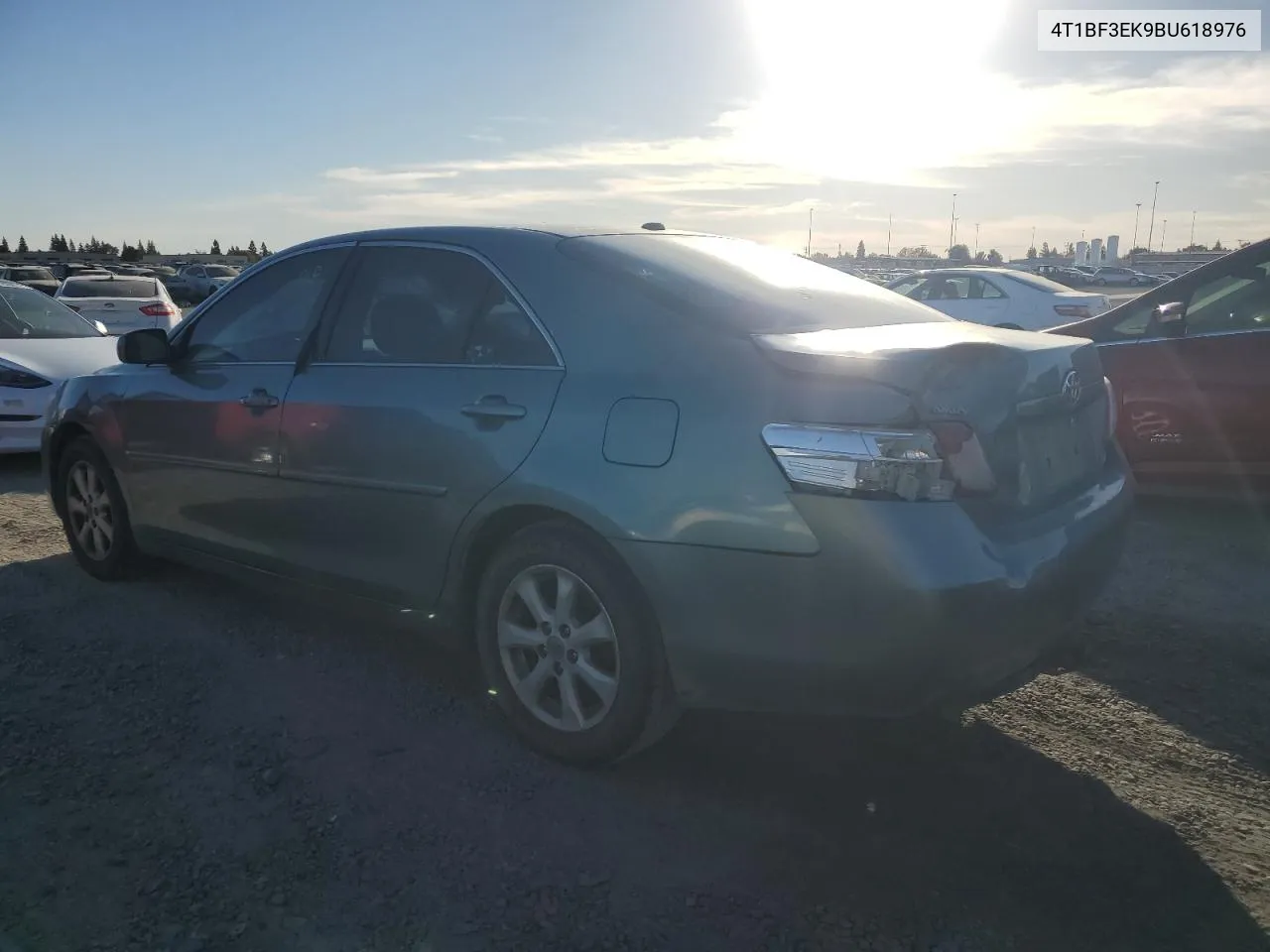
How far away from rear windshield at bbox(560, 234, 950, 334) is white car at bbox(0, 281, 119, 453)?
5.42 meters

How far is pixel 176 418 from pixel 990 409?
11.3ft

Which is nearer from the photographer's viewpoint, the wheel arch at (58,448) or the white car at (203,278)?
the wheel arch at (58,448)

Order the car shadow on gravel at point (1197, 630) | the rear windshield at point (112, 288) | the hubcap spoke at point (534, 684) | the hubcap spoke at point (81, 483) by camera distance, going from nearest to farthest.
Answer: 1. the hubcap spoke at point (534, 684)
2. the car shadow on gravel at point (1197, 630)
3. the hubcap spoke at point (81, 483)
4. the rear windshield at point (112, 288)

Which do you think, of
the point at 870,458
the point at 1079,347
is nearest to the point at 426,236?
the point at 870,458

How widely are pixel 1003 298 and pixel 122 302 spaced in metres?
11.9

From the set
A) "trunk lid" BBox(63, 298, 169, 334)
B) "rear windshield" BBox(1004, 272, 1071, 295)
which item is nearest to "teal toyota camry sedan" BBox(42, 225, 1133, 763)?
"trunk lid" BBox(63, 298, 169, 334)

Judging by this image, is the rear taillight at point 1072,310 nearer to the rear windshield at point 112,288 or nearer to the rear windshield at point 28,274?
the rear windshield at point 112,288

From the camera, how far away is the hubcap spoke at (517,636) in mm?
3352

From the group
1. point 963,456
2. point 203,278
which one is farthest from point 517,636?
point 203,278

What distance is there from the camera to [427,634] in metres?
3.74

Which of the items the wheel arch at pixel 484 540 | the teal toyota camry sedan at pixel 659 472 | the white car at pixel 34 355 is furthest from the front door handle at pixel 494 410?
the white car at pixel 34 355

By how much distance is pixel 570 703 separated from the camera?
3.30 m

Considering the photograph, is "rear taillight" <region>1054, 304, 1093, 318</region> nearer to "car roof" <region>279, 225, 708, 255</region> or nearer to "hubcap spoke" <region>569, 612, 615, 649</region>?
"car roof" <region>279, 225, 708, 255</region>

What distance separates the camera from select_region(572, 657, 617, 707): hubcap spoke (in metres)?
3.18
